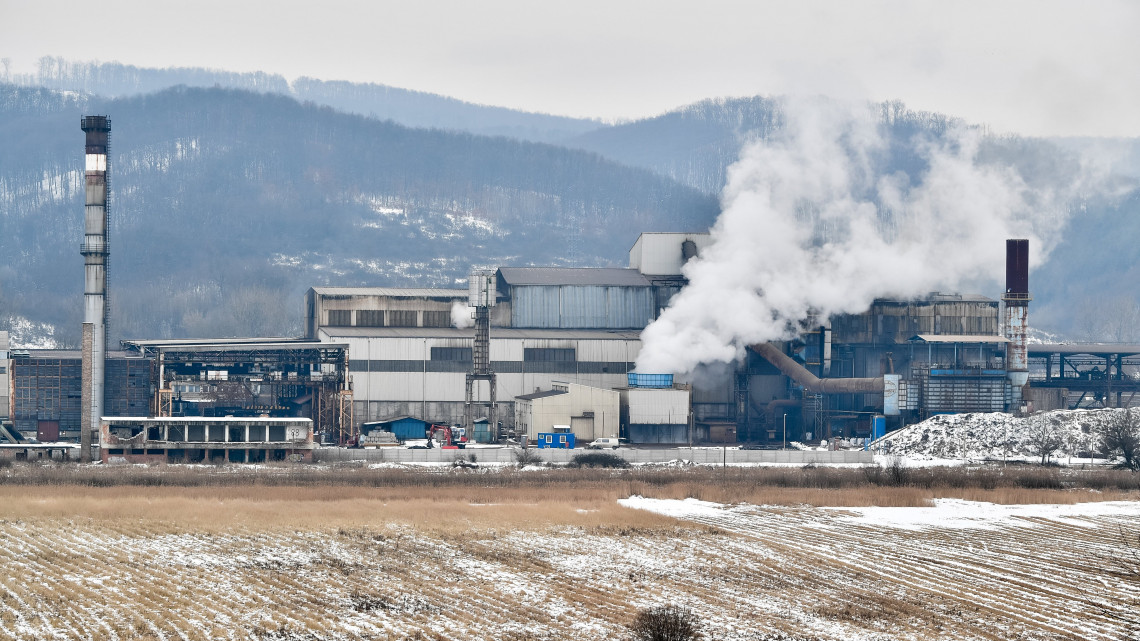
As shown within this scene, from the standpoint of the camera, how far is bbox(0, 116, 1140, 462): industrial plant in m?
87.8

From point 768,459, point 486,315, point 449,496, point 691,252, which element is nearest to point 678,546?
point 449,496

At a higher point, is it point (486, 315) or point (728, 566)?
Answer: point (486, 315)

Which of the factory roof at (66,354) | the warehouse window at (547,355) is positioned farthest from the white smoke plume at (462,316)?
the factory roof at (66,354)

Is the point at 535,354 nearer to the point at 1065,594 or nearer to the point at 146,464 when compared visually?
the point at 146,464

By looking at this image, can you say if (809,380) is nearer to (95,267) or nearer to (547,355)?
(547,355)

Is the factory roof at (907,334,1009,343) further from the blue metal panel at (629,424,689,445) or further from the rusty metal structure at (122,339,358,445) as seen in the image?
→ the rusty metal structure at (122,339,358,445)

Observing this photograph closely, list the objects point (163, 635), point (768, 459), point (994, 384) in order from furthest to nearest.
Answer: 1. point (994, 384)
2. point (768, 459)
3. point (163, 635)

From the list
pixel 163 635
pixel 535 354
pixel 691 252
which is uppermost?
pixel 691 252

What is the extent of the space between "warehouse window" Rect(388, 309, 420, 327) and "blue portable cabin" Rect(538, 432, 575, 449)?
21155mm

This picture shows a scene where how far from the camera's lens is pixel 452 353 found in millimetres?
94188

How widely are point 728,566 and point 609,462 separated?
35.8 m

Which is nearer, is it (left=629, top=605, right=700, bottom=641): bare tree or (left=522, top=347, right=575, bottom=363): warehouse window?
(left=629, top=605, right=700, bottom=641): bare tree

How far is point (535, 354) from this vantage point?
94875mm

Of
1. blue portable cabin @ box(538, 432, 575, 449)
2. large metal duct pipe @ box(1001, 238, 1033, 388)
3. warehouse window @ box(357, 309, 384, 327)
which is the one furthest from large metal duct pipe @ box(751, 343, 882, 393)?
warehouse window @ box(357, 309, 384, 327)
